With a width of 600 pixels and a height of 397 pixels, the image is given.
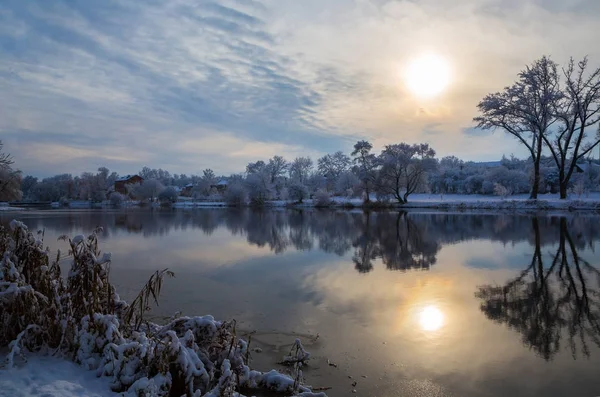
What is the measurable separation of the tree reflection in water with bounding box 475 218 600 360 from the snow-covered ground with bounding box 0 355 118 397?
536 cm

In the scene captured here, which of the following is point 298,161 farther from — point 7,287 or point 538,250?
point 7,287

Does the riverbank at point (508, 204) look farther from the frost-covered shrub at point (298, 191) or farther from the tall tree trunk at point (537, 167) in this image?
the frost-covered shrub at point (298, 191)

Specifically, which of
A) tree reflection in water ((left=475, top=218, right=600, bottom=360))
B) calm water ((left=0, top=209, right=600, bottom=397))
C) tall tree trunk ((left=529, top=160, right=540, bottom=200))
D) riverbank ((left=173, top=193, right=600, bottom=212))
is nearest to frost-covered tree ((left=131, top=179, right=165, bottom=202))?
riverbank ((left=173, top=193, right=600, bottom=212))

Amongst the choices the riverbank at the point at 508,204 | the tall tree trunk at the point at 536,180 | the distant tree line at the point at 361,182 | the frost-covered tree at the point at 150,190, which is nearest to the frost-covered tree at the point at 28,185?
the distant tree line at the point at 361,182

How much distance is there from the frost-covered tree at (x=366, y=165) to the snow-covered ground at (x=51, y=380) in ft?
163

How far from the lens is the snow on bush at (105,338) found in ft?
12.9

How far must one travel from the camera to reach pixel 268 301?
787cm

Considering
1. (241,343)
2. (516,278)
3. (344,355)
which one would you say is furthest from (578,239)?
(241,343)

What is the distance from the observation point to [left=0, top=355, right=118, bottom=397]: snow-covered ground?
3404 mm

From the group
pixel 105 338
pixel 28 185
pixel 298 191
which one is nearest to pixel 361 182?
pixel 298 191

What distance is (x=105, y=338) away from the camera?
4305mm

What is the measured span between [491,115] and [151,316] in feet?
124

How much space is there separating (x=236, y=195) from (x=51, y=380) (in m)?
68.1

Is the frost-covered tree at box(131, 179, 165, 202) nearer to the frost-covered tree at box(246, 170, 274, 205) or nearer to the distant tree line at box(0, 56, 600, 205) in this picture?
the distant tree line at box(0, 56, 600, 205)
